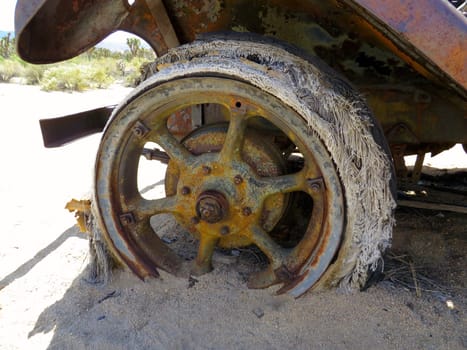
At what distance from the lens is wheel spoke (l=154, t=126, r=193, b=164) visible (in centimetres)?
199

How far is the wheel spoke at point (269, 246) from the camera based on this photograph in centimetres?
191

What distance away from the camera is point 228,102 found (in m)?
1.76

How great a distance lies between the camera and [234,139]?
6.14 feet

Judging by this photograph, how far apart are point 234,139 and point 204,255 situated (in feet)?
1.95

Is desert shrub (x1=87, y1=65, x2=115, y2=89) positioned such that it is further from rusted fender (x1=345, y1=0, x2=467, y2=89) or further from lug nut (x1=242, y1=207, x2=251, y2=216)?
rusted fender (x1=345, y1=0, x2=467, y2=89)

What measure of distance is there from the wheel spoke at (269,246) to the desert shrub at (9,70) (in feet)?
49.3

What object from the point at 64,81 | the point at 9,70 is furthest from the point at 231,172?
the point at 9,70

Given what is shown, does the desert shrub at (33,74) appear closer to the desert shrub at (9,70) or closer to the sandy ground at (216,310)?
the desert shrub at (9,70)

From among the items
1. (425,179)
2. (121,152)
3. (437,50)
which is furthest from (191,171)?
(425,179)

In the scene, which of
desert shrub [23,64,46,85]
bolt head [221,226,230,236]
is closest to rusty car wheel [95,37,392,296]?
bolt head [221,226,230,236]

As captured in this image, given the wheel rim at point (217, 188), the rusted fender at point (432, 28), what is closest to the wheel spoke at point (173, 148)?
the wheel rim at point (217, 188)

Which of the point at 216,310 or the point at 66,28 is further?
the point at 66,28

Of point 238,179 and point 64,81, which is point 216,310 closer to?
point 238,179

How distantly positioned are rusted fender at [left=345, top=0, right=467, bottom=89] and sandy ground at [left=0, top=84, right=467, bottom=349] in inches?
38.8
